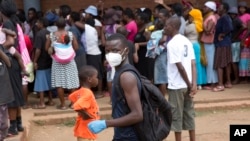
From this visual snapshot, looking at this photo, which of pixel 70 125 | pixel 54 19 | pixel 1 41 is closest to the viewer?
pixel 1 41

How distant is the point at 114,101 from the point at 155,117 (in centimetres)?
35

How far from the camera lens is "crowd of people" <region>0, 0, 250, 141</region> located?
21.6 ft

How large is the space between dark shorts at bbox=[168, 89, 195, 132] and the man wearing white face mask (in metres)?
2.22

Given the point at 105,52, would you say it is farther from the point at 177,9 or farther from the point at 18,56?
the point at 177,9

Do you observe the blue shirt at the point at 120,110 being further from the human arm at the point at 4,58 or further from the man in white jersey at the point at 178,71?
the man in white jersey at the point at 178,71

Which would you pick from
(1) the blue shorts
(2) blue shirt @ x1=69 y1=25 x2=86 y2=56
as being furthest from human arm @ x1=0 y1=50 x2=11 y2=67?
(2) blue shirt @ x1=69 y1=25 x2=86 y2=56

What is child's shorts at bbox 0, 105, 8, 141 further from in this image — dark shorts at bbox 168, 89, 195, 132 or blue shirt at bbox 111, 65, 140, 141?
blue shirt at bbox 111, 65, 140, 141

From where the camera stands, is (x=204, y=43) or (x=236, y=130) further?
(x=204, y=43)

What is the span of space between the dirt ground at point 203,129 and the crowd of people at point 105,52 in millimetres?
526

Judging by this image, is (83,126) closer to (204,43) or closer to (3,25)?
(3,25)

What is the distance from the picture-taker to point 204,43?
10367mm

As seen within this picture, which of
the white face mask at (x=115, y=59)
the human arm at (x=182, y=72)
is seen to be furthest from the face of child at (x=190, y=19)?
the white face mask at (x=115, y=59)

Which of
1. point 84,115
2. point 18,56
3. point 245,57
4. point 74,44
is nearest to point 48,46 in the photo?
point 74,44

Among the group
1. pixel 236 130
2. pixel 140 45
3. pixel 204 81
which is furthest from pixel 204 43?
pixel 236 130
